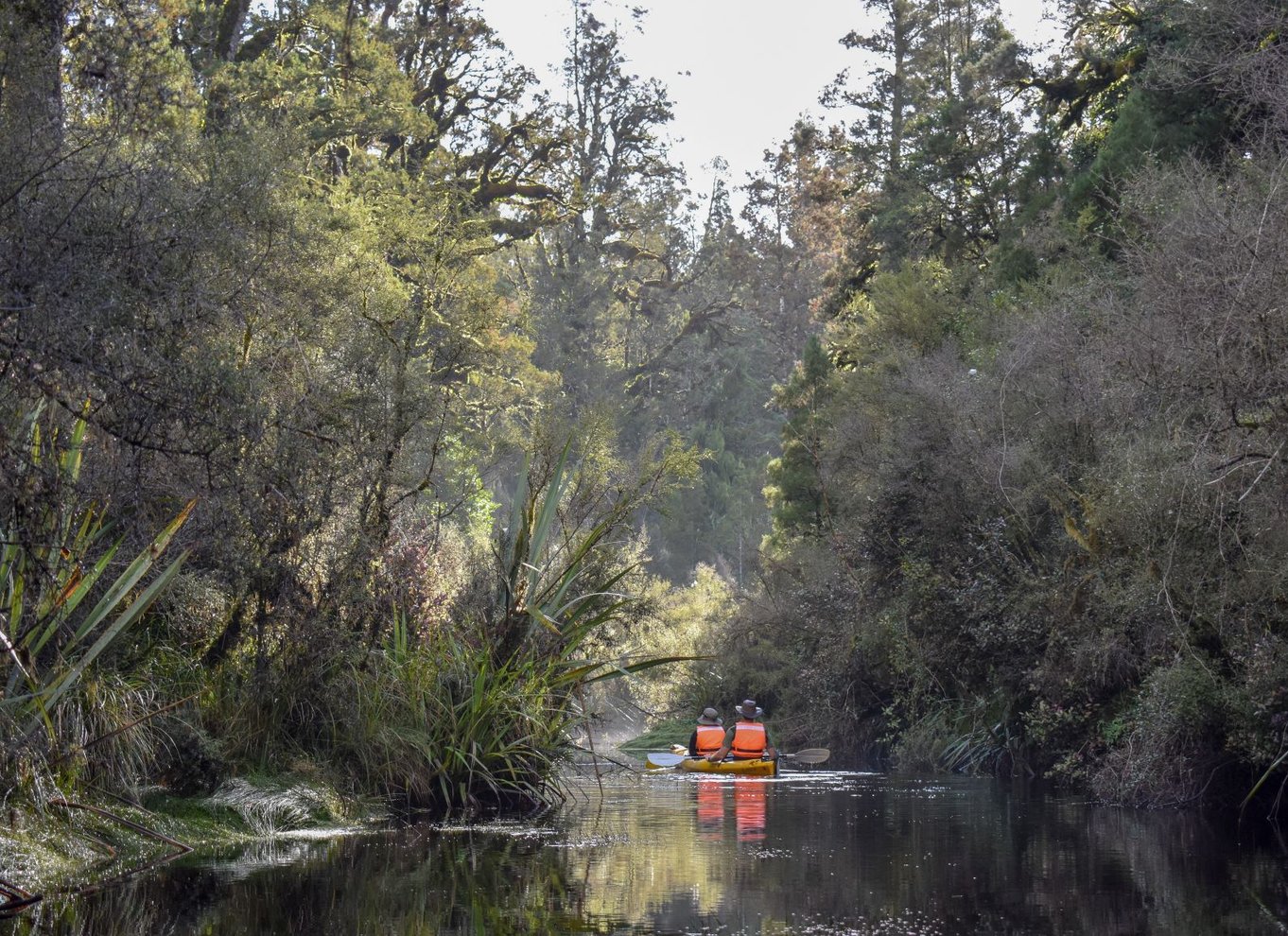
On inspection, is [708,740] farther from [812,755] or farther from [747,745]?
[812,755]

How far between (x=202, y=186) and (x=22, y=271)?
677cm

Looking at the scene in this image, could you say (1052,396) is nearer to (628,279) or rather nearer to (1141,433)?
(1141,433)

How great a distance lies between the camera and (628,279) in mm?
59031

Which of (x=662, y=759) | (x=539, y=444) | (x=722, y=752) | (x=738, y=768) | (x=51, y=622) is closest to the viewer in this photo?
(x=51, y=622)

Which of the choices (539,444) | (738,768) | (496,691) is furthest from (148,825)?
(738,768)

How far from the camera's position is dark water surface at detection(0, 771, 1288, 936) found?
25.3ft

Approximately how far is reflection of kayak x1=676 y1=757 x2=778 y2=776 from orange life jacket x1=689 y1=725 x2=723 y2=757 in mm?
622

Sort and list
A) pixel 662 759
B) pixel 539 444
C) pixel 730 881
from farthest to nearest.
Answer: pixel 662 759, pixel 539 444, pixel 730 881

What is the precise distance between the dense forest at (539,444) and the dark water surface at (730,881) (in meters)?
1.18

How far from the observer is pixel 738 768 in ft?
68.6

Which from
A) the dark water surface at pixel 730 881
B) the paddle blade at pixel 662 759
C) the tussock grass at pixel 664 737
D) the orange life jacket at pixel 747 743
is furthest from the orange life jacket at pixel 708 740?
the dark water surface at pixel 730 881

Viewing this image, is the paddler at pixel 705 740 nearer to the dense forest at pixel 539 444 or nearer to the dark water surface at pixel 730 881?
the dense forest at pixel 539 444

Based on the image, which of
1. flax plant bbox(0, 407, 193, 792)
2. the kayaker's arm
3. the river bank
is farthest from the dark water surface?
the kayaker's arm

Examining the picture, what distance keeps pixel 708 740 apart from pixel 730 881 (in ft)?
42.4
